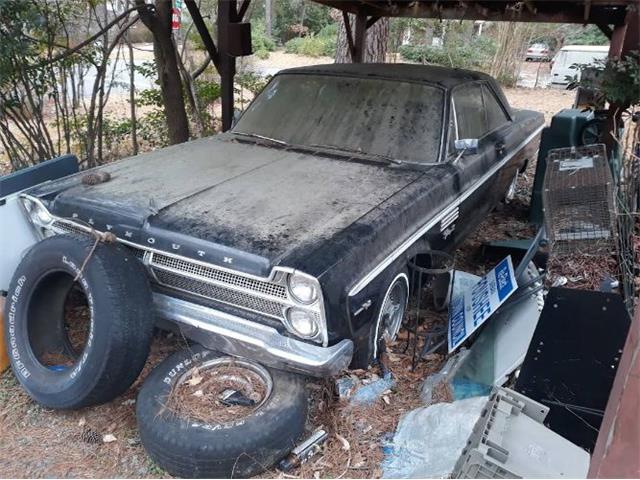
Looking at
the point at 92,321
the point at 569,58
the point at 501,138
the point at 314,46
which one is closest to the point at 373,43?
the point at 501,138

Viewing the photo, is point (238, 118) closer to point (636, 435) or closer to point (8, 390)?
point (8, 390)

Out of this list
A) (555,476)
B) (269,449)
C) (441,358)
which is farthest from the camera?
(441,358)

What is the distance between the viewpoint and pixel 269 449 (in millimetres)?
2574

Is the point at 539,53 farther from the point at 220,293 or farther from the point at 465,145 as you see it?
the point at 220,293

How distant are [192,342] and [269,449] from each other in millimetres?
959

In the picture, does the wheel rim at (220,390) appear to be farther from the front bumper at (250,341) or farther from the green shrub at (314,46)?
the green shrub at (314,46)

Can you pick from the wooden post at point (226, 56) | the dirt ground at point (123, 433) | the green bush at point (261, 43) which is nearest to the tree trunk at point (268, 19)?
the green bush at point (261, 43)

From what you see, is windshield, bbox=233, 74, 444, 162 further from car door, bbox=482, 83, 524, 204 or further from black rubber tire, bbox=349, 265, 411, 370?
black rubber tire, bbox=349, 265, 411, 370

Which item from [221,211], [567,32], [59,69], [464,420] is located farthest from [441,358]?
[567,32]

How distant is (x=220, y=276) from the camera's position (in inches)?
110

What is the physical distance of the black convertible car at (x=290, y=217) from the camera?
2.71 meters

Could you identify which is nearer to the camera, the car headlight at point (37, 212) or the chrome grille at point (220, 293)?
the chrome grille at point (220, 293)

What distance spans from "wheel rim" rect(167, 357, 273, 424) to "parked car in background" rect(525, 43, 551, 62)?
2156cm

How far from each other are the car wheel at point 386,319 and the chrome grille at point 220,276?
604 mm
